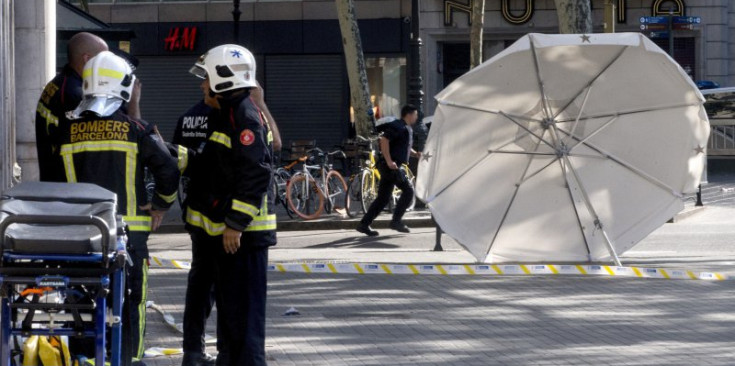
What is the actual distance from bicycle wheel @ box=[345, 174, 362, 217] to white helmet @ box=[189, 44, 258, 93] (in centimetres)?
1328

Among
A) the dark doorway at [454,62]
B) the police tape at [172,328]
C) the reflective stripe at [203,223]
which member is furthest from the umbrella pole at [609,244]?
the dark doorway at [454,62]

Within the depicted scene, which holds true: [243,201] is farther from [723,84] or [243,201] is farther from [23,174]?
[723,84]

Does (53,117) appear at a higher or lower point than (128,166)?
higher

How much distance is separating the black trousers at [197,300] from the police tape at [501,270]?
482cm

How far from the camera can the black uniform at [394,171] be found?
17469 millimetres

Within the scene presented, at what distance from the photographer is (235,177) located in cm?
693

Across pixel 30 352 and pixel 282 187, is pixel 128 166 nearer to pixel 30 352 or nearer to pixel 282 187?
pixel 30 352

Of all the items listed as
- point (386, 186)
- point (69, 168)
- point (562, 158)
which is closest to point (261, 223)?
point (69, 168)

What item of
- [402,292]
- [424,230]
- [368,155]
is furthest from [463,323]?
[368,155]

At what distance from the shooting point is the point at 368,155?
2153 centimetres

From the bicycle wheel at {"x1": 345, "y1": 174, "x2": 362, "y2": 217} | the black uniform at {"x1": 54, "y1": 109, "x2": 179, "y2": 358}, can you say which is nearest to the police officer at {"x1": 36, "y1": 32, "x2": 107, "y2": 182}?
the black uniform at {"x1": 54, "y1": 109, "x2": 179, "y2": 358}

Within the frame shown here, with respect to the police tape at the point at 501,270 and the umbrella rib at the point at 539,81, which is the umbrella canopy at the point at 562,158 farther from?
the police tape at the point at 501,270

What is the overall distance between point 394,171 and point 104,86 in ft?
35.2

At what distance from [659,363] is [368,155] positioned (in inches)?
541
